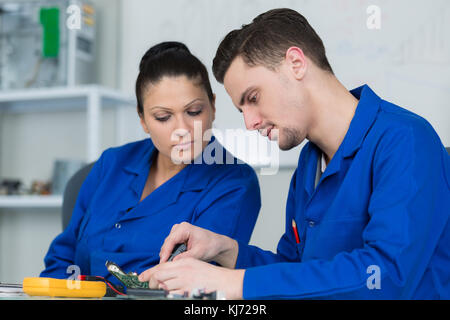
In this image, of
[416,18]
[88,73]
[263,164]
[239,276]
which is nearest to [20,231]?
[88,73]

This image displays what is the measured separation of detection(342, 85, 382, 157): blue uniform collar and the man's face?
0.32 feet

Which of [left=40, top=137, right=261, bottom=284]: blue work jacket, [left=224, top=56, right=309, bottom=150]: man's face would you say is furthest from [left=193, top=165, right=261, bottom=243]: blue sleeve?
[left=224, top=56, right=309, bottom=150]: man's face

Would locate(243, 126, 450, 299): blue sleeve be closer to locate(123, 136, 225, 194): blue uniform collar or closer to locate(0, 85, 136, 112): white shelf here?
locate(123, 136, 225, 194): blue uniform collar

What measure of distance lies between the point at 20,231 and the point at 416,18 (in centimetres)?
210

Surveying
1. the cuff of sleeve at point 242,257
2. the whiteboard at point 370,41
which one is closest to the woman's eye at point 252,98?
the cuff of sleeve at point 242,257

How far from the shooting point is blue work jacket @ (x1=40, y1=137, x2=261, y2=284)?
1.35 metres

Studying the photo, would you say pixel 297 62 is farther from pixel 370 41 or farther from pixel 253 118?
pixel 370 41

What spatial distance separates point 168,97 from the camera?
1.41 meters

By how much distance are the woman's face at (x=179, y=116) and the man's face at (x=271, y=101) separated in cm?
31

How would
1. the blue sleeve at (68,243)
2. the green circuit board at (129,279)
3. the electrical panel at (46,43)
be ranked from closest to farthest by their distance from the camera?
the green circuit board at (129,279) < the blue sleeve at (68,243) < the electrical panel at (46,43)

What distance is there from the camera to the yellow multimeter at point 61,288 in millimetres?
876

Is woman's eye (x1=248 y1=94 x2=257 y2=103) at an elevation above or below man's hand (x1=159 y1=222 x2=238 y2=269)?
above

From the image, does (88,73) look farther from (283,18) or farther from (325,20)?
(283,18)

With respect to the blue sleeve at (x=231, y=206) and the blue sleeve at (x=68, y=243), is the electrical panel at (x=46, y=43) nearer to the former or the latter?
the blue sleeve at (x=68, y=243)
